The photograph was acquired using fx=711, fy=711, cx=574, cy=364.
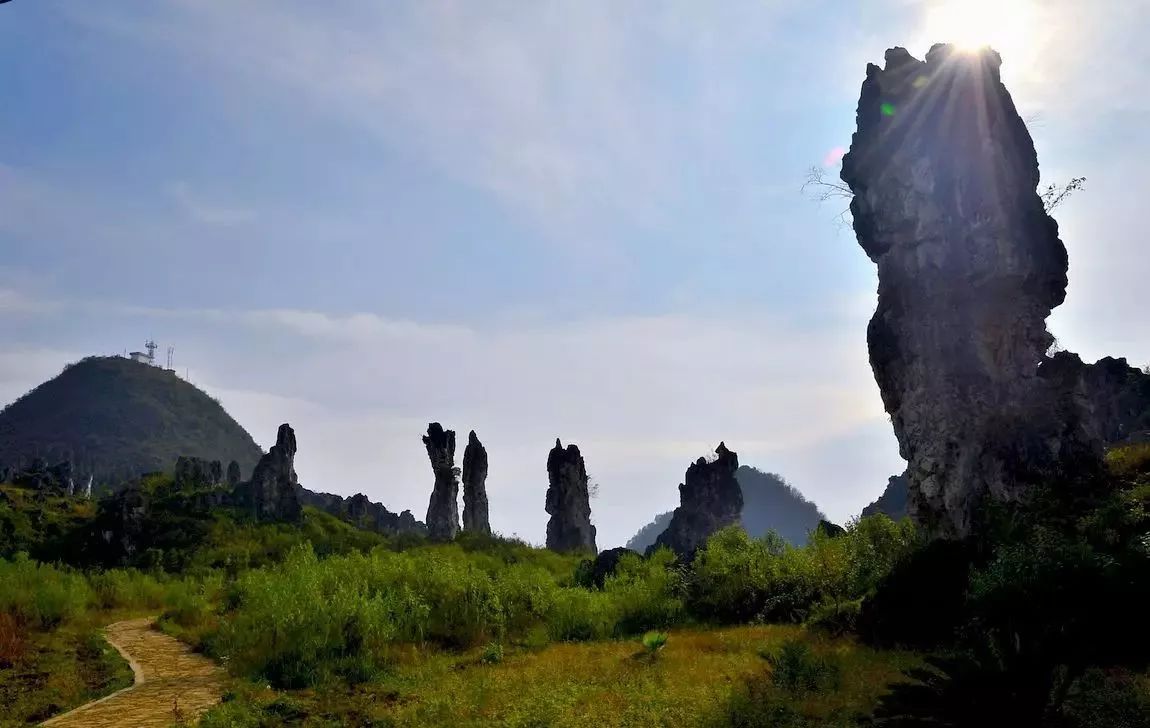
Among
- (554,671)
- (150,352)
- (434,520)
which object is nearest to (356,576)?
(554,671)

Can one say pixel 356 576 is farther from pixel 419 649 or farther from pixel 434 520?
pixel 434 520

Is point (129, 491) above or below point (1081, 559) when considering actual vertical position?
above

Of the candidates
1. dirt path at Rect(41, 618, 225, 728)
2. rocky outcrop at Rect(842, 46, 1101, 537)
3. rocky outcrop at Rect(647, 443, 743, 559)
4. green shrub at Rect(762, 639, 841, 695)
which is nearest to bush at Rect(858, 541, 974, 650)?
rocky outcrop at Rect(842, 46, 1101, 537)

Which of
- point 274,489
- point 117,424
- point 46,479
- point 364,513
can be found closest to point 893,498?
point 364,513

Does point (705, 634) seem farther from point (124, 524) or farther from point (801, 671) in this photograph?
point (124, 524)

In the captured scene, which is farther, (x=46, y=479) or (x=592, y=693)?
(x=46, y=479)

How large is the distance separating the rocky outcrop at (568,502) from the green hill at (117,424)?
72.6m

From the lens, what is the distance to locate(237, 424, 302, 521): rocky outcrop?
64062mm

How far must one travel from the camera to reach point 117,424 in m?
144

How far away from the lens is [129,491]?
176ft

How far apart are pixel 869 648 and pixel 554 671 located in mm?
7910

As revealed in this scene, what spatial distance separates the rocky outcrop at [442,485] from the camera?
78375 mm

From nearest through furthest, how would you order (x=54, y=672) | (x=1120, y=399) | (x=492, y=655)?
(x=54, y=672) → (x=492, y=655) → (x=1120, y=399)

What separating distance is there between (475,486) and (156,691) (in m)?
66.1
